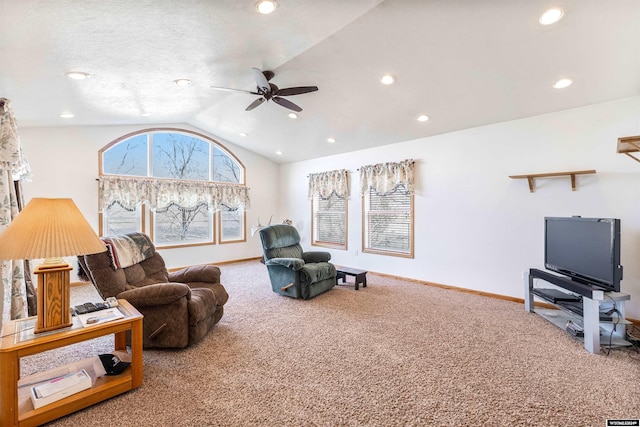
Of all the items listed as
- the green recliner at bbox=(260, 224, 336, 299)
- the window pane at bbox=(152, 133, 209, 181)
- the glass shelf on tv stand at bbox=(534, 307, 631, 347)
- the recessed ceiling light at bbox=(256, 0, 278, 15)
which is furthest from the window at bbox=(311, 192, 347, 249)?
the recessed ceiling light at bbox=(256, 0, 278, 15)

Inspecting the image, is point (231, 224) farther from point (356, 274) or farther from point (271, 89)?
point (271, 89)

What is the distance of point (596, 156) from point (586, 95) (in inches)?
28.5

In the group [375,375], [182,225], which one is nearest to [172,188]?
[182,225]

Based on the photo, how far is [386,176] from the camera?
5.32 m

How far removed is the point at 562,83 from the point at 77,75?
4.94 meters

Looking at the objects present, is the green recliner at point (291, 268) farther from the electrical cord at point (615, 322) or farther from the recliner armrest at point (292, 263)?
the electrical cord at point (615, 322)

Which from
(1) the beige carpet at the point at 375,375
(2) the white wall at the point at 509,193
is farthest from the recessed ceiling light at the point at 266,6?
(2) the white wall at the point at 509,193

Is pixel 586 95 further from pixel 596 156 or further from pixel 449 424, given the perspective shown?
pixel 449 424

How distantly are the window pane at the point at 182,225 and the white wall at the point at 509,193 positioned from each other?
12.6ft

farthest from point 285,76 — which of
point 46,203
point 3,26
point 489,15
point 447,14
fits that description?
point 46,203

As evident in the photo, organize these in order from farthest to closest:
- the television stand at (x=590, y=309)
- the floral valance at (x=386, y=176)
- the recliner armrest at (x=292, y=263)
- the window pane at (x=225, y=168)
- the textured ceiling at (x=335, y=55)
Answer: the window pane at (x=225, y=168), the floral valance at (x=386, y=176), the recliner armrest at (x=292, y=263), the television stand at (x=590, y=309), the textured ceiling at (x=335, y=55)

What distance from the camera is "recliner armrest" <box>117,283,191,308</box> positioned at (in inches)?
96.3

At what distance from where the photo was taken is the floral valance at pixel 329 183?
6074 mm

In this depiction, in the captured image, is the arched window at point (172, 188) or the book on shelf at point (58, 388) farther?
the arched window at point (172, 188)
